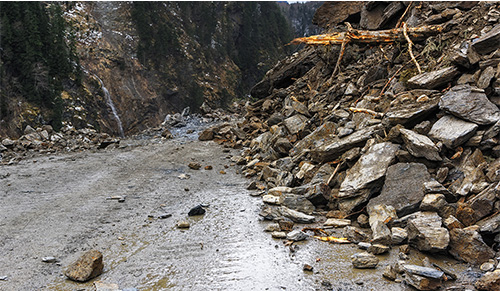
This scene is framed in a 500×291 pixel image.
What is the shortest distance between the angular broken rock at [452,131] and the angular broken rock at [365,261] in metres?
2.88

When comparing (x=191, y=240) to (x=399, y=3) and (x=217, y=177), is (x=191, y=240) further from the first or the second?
(x=399, y=3)

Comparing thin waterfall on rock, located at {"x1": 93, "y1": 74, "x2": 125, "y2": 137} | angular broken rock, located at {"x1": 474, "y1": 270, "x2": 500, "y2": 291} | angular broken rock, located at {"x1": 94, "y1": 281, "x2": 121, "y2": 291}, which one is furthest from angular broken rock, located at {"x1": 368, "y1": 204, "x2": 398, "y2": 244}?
thin waterfall on rock, located at {"x1": 93, "y1": 74, "x2": 125, "y2": 137}

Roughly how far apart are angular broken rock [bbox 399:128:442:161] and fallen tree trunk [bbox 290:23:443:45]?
476 centimetres

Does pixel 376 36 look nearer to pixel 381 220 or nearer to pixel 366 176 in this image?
pixel 366 176

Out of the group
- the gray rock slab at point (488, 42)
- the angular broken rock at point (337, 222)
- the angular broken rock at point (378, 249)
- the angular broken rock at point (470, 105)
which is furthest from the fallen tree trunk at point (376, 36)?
the angular broken rock at point (378, 249)

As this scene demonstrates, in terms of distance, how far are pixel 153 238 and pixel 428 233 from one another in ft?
16.4

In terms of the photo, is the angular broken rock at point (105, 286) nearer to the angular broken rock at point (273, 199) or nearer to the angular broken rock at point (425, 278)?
the angular broken rock at point (425, 278)

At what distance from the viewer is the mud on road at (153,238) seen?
187 inches

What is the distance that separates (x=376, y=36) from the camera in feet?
35.9

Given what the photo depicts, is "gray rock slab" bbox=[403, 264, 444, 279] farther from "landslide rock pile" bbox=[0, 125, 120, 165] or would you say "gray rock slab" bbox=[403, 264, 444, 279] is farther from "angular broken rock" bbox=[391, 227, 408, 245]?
"landslide rock pile" bbox=[0, 125, 120, 165]

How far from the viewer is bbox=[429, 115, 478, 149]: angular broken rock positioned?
5.91 metres

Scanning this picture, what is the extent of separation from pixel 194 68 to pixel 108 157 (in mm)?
44587

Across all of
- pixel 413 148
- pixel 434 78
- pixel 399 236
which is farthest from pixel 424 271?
pixel 434 78

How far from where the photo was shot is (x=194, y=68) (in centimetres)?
5688
